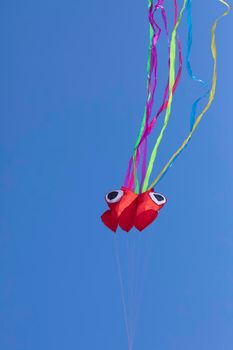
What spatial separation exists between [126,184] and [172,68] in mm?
1719

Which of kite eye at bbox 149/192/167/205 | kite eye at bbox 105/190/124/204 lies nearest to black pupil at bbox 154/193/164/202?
kite eye at bbox 149/192/167/205

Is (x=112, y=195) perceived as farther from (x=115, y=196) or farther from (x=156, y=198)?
(x=156, y=198)

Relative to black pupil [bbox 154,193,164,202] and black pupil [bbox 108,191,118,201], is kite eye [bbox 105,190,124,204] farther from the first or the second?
black pupil [bbox 154,193,164,202]

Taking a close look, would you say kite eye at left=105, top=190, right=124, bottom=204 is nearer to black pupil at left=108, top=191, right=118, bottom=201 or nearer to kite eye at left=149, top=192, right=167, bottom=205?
black pupil at left=108, top=191, right=118, bottom=201

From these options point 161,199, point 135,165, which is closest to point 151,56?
point 135,165

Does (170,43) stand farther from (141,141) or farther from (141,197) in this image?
(141,197)

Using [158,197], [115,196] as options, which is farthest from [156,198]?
[115,196]

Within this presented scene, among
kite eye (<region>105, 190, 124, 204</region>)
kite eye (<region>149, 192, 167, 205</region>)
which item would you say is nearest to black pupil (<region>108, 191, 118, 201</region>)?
kite eye (<region>105, 190, 124, 204</region>)

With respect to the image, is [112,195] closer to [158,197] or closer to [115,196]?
[115,196]

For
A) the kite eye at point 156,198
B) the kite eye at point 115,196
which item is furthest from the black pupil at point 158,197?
the kite eye at point 115,196

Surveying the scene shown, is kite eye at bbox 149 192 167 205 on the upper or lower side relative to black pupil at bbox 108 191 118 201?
lower

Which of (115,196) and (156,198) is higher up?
(115,196)

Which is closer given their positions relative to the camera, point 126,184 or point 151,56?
point 151,56

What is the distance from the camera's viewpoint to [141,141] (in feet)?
22.8
